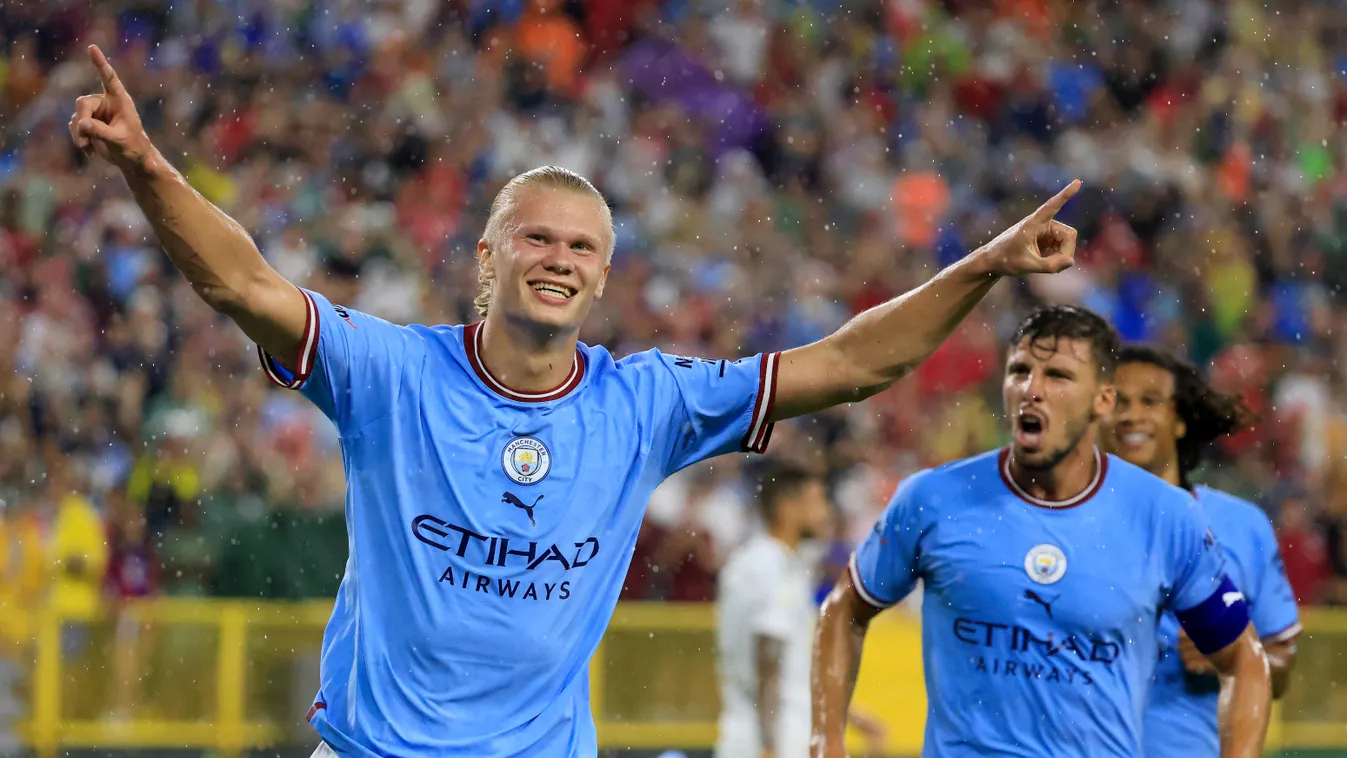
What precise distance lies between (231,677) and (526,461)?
7.24 metres

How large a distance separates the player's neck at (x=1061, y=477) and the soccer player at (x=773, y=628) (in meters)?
3.55

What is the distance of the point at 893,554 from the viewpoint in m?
5.53

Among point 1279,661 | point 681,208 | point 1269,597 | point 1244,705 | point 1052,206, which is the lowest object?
point 1244,705

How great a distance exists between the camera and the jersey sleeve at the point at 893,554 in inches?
217

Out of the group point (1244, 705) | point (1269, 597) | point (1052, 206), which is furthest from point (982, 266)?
point (1269, 597)

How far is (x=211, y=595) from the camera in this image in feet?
36.2

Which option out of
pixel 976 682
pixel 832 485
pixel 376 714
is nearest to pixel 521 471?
pixel 376 714

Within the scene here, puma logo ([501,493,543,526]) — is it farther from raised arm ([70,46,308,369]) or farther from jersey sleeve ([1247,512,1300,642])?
jersey sleeve ([1247,512,1300,642])

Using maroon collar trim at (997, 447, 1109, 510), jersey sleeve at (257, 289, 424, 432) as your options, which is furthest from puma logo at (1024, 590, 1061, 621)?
jersey sleeve at (257, 289, 424, 432)

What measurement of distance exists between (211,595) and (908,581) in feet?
21.5

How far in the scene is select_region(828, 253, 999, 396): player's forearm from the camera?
165 inches

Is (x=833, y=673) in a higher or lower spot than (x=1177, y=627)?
lower

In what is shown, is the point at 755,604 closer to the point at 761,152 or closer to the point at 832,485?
the point at 832,485

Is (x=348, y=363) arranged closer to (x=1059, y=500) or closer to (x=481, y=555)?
(x=481, y=555)
